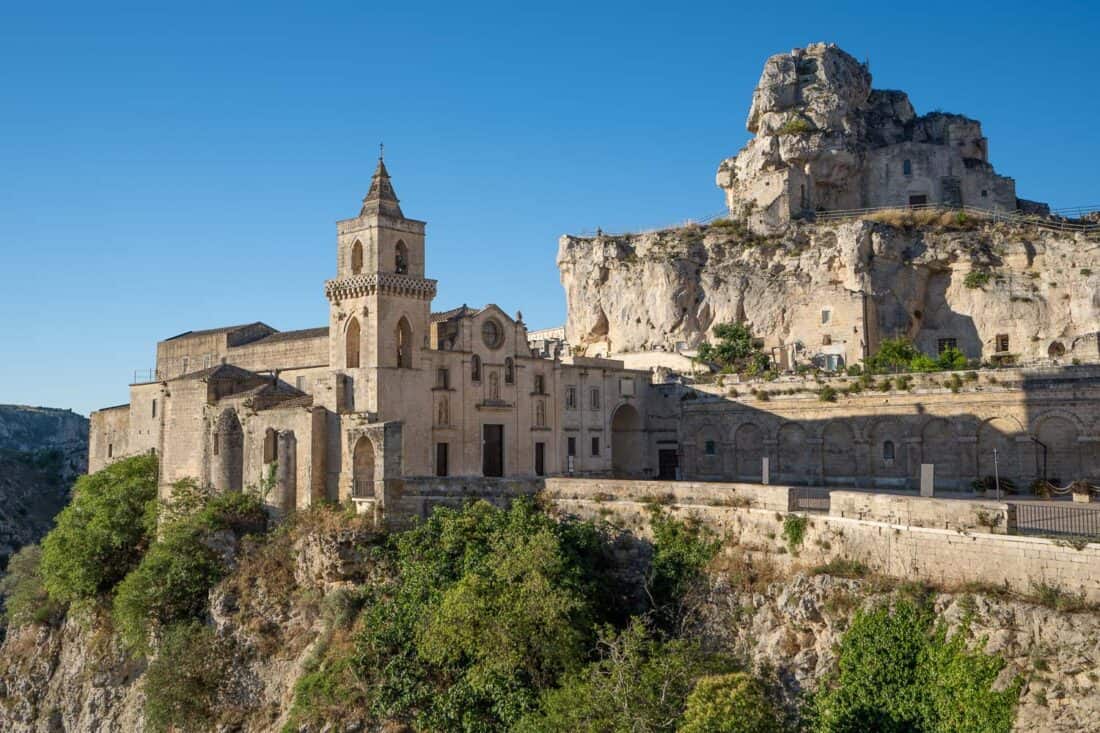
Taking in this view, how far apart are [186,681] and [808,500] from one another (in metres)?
19.4

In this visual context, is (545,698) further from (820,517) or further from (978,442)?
(978,442)

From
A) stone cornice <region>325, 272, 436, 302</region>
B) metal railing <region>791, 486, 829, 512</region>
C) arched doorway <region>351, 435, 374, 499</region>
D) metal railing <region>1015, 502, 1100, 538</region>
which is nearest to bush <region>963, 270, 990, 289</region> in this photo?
metal railing <region>791, 486, 829, 512</region>

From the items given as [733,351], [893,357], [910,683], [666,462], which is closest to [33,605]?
[666,462]

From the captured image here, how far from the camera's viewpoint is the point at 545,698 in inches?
910

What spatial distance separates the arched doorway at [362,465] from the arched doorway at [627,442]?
634 inches

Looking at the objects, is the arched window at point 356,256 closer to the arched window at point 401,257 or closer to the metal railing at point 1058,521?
the arched window at point 401,257

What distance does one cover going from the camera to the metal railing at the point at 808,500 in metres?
26.0

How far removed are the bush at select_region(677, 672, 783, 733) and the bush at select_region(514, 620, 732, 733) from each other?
1.15m

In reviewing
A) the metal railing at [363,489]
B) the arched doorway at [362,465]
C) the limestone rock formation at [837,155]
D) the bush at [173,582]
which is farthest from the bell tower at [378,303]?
the limestone rock formation at [837,155]

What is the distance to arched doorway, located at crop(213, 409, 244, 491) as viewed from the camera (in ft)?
124

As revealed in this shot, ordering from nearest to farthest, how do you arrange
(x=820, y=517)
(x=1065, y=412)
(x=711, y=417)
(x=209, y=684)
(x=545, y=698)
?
(x=545, y=698), (x=820, y=517), (x=209, y=684), (x=1065, y=412), (x=711, y=417)

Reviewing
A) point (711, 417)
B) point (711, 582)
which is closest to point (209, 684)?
point (711, 582)

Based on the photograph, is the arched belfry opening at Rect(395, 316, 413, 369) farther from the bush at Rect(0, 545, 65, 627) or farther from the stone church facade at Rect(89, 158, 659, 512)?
the bush at Rect(0, 545, 65, 627)

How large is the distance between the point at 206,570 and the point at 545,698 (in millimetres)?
15520
